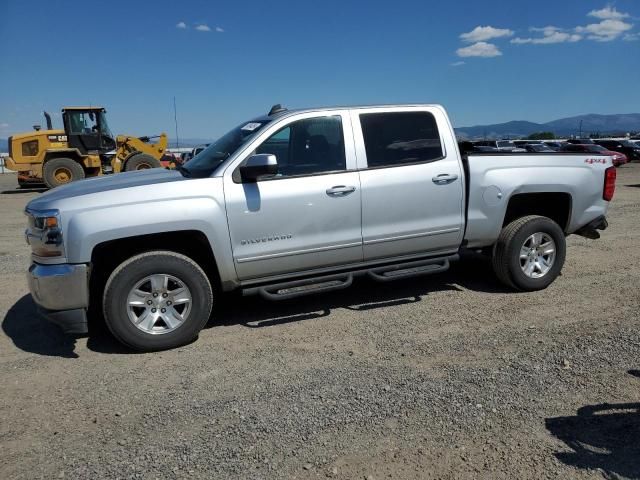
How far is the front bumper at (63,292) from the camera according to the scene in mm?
3955

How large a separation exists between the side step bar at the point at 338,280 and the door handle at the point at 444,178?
787 mm

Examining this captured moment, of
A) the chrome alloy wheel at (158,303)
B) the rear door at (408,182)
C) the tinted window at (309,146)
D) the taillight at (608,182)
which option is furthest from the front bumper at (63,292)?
the taillight at (608,182)

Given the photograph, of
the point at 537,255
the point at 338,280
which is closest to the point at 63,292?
the point at 338,280

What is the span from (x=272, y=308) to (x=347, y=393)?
6.34 feet

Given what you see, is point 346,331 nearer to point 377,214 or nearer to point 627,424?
point 377,214

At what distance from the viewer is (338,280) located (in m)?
4.72

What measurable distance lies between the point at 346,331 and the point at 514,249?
2089 mm

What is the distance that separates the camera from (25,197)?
59.4 ft

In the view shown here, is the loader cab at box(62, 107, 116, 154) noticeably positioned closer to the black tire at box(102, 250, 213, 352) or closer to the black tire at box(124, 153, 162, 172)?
the black tire at box(124, 153, 162, 172)

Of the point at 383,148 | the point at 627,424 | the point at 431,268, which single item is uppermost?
the point at 383,148

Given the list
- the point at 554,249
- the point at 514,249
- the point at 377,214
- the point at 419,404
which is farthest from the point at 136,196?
the point at 554,249

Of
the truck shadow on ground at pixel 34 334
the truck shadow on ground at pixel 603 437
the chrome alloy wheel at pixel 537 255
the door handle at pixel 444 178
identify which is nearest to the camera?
the truck shadow on ground at pixel 603 437

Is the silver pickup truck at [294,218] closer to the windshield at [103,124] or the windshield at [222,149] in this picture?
the windshield at [222,149]

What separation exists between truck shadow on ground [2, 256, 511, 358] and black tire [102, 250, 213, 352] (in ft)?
0.84
